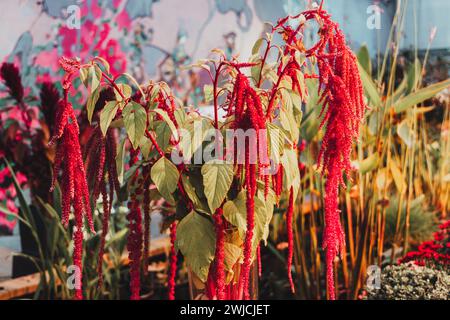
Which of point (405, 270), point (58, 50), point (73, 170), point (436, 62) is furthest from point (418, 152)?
point (73, 170)

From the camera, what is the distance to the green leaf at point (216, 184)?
0.97 m

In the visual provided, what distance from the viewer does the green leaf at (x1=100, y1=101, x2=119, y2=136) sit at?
91 centimetres

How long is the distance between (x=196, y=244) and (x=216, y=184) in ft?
0.41

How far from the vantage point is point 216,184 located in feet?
3.20

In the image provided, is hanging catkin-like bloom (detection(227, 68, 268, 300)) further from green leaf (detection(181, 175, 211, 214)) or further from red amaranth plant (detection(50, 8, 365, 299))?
green leaf (detection(181, 175, 211, 214))

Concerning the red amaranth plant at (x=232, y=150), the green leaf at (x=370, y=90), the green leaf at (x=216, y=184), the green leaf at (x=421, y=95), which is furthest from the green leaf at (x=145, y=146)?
the green leaf at (x=421, y=95)

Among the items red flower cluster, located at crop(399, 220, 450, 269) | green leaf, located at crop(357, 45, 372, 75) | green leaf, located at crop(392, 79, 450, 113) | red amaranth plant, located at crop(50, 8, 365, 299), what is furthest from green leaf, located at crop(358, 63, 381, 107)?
red amaranth plant, located at crop(50, 8, 365, 299)

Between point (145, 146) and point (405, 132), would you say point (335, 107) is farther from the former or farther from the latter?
point (405, 132)

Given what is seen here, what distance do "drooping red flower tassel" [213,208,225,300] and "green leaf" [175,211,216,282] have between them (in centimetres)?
2

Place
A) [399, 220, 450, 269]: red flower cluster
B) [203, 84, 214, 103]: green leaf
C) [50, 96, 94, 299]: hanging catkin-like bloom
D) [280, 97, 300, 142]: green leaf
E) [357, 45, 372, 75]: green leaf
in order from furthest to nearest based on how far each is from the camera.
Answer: [357, 45, 372, 75]: green leaf, [399, 220, 450, 269]: red flower cluster, [203, 84, 214, 103]: green leaf, [280, 97, 300, 142]: green leaf, [50, 96, 94, 299]: hanging catkin-like bloom

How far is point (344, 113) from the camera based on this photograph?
90 centimetres

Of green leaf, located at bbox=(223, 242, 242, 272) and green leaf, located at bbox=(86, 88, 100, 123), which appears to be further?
green leaf, located at bbox=(223, 242, 242, 272)

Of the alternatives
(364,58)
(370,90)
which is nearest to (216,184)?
(370,90)

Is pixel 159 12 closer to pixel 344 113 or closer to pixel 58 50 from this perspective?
pixel 58 50
